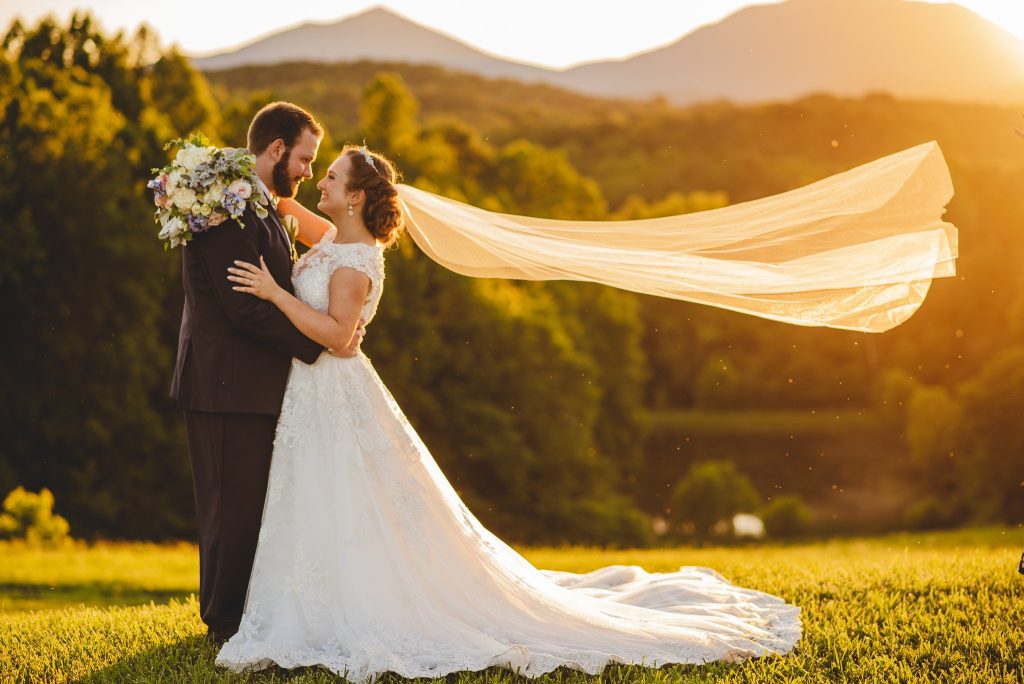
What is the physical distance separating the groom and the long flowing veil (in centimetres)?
91

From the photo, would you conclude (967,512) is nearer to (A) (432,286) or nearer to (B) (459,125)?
(A) (432,286)

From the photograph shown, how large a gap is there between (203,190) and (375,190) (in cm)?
90

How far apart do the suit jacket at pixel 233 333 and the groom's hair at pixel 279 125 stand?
0.44 m

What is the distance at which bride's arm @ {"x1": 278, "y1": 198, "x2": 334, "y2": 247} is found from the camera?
21.0 feet

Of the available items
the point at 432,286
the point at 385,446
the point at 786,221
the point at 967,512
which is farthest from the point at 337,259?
the point at 967,512

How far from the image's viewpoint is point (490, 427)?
2823 cm

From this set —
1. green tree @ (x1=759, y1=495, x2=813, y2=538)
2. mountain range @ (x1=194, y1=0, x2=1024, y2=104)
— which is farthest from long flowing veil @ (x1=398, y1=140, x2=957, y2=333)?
mountain range @ (x1=194, y1=0, x2=1024, y2=104)

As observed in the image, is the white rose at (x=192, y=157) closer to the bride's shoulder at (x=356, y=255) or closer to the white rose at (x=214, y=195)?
the white rose at (x=214, y=195)

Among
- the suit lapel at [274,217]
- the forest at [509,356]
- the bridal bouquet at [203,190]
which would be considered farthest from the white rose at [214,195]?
the forest at [509,356]

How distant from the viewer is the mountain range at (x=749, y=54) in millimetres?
58750

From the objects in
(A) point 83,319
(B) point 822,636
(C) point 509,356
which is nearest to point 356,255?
(B) point 822,636

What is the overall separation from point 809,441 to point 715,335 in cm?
1028

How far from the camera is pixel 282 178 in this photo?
571 centimetres

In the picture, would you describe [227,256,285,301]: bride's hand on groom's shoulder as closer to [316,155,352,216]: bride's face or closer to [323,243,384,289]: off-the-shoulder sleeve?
[323,243,384,289]: off-the-shoulder sleeve
